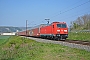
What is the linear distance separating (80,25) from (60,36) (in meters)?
63.9

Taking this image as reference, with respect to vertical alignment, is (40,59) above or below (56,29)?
below

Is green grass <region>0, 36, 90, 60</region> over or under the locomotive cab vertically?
under

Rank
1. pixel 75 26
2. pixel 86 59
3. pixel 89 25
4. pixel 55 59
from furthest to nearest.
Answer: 1. pixel 75 26
2. pixel 89 25
3. pixel 55 59
4. pixel 86 59

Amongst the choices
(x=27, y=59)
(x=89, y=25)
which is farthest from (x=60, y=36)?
(x=89, y=25)

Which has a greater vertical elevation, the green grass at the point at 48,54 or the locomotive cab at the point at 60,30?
the locomotive cab at the point at 60,30

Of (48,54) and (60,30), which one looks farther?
(60,30)

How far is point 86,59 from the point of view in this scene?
10.5 meters

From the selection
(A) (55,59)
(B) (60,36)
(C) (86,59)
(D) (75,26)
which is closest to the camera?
(C) (86,59)

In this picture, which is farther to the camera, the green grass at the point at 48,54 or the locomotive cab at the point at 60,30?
the locomotive cab at the point at 60,30

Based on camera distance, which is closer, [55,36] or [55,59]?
[55,59]

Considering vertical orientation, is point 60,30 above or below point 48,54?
above

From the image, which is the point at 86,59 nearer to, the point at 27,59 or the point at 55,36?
the point at 27,59

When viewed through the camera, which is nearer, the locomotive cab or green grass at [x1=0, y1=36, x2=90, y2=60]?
green grass at [x1=0, y1=36, x2=90, y2=60]

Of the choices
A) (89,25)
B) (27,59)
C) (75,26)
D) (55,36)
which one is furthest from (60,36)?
(75,26)
